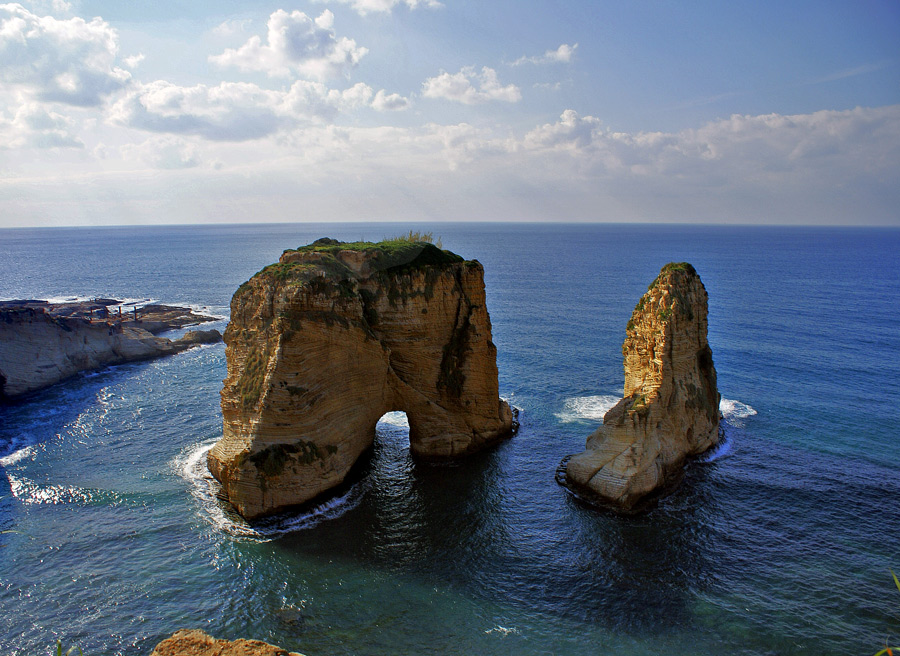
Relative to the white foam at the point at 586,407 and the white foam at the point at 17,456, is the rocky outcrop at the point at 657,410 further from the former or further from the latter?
the white foam at the point at 17,456

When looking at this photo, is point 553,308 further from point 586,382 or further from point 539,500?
point 539,500

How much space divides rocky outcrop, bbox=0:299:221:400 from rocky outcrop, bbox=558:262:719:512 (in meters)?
41.8

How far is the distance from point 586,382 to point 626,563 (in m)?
22.2

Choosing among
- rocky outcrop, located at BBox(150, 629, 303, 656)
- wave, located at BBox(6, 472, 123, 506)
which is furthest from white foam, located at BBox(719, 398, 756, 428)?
wave, located at BBox(6, 472, 123, 506)

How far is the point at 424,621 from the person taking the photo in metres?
18.7

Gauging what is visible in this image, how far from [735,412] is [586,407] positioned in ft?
32.7

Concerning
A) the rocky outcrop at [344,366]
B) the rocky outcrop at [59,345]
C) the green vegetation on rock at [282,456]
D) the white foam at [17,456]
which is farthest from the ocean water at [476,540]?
the green vegetation on rock at [282,456]

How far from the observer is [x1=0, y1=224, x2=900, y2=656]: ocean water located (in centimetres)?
1836

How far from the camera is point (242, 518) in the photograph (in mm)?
24641

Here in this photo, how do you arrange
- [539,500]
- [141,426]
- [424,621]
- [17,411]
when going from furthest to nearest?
A: 1. [17,411]
2. [141,426]
3. [539,500]
4. [424,621]

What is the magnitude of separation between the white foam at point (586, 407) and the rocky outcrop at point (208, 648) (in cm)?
2695

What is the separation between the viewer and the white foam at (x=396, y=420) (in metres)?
37.2

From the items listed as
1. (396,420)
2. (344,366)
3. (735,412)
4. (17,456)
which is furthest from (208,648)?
(735,412)

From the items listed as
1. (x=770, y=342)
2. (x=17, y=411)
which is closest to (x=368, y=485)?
(x=17, y=411)
